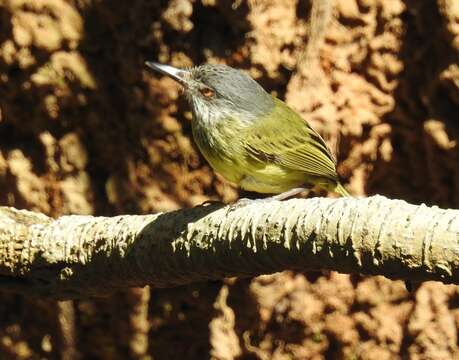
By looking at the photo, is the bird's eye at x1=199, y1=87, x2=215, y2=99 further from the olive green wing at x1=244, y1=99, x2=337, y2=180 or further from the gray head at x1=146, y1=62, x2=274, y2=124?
the olive green wing at x1=244, y1=99, x2=337, y2=180

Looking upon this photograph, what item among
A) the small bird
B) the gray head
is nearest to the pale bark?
the small bird

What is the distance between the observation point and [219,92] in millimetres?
5164

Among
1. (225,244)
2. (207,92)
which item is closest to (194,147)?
(207,92)

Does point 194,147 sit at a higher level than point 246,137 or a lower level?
lower

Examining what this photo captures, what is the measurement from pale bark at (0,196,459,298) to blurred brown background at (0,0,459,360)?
5.28 feet

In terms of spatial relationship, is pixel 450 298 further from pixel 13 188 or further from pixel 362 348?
pixel 13 188

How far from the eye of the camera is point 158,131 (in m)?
6.09

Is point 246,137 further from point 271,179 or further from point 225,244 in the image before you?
point 225,244

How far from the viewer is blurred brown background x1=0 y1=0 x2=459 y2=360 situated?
597cm

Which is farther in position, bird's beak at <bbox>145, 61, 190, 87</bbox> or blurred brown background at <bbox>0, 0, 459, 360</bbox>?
blurred brown background at <bbox>0, 0, 459, 360</bbox>

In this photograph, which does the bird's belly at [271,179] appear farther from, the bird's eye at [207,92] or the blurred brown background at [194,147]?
the blurred brown background at [194,147]

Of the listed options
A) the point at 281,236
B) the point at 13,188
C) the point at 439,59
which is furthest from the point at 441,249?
the point at 13,188

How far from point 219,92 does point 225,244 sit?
1.54 meters

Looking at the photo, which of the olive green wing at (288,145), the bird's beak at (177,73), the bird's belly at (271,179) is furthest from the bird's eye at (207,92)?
the bird's belly at (271,179)
